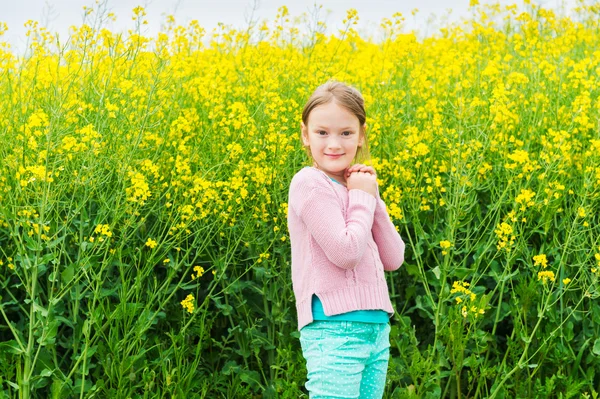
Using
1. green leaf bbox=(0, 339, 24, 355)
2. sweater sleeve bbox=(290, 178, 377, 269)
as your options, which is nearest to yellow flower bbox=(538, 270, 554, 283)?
sweater sleeve bbox=(290, 178, 377, 269)

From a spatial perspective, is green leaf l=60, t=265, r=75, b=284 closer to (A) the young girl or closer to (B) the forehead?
(A) the young girl

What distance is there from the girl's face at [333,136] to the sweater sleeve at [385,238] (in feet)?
0.66

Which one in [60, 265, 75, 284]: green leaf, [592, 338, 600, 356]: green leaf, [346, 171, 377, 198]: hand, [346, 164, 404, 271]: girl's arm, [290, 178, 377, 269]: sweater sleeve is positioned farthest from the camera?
[592, 338, 600, 356]: green leaf

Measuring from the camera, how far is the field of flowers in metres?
3.73

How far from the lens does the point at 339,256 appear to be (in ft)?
8.31

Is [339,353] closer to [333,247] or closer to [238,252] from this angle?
[333,247]

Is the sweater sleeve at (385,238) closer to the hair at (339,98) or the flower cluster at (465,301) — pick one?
the hair at (339,98)

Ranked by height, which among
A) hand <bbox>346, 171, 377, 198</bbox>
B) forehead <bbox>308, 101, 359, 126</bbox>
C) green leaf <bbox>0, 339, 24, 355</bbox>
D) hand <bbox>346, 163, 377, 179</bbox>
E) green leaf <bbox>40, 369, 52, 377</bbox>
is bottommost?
green leaf <bbox>40, 369, 52, 377</bbox>

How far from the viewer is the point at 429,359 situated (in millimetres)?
3814

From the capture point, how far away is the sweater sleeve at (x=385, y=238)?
2.82 meters

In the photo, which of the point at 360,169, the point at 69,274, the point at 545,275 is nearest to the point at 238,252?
the point at 69,274

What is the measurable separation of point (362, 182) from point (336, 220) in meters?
0.19

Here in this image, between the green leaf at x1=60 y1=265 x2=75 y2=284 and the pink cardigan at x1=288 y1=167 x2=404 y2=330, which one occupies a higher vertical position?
the pink cardigan at x1=288 y1=167 x2=404 y2=330

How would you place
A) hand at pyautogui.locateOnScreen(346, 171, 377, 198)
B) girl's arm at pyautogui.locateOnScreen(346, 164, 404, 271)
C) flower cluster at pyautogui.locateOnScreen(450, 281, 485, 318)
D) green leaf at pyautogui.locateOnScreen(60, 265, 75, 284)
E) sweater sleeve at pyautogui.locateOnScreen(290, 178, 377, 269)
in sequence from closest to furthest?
sweater sleeve at pyautogui.locateOnScreen(290, 178, 377, 269) → hand at pyautogui.locateOnScreen(346, 171, 377, 198) → girl's arm at pyautogui.locateOnScreen(346, 164, 404, 271) → green leaf at pyautogui.locateOnScreen(60, 265, 75, 284) → flower cluster at pyautogui.locateOnScreen(450, 281, 485, 318)
